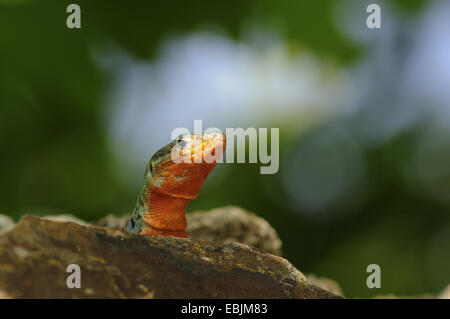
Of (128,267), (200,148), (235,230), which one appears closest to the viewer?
(128,267)

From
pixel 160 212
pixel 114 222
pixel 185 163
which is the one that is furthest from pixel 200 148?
pixel 114 222

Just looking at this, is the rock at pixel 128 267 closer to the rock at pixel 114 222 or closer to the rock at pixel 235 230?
the rock at pixel 235 230

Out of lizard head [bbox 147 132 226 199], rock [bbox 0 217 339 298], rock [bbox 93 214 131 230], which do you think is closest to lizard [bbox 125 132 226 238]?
lizard head [bbox 147 132 226 199]

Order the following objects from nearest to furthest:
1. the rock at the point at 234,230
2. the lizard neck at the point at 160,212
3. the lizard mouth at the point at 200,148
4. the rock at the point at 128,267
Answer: the rock at the point at 128,267
the lizard mouth at the point at 200,148
the lizard neck at the point at 160,212
the rock at the point at 234,230

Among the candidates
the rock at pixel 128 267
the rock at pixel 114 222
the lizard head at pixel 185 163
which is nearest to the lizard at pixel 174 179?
the lizard head at pixel 185 163

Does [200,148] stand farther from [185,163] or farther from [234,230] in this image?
[234,230]
